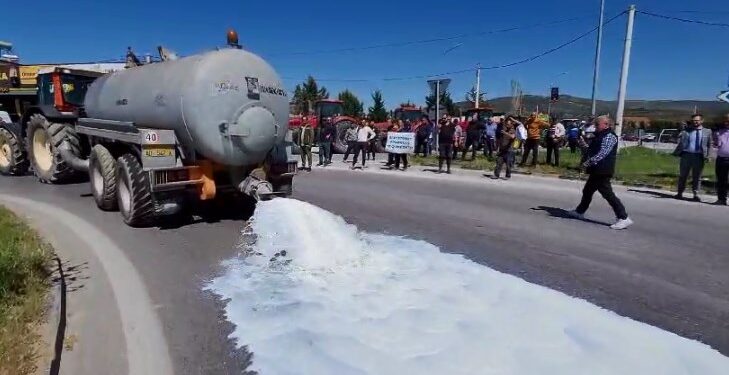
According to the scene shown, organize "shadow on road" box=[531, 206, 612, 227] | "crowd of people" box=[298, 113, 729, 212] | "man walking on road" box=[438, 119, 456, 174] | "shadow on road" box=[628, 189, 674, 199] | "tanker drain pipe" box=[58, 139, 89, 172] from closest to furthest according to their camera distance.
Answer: "crowd of people" box=[298, 113, 729, 212] → "shadow on road" box=[531, 206, 612, 227] → "tanker drain pipe" box=[58, 139, 89, 172] → "shadow on road" box=[628, 189, 674, 199] → "man walking on road" box=[438, 119, 456, 174]

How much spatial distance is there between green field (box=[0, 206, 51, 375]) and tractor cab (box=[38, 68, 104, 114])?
5.08m

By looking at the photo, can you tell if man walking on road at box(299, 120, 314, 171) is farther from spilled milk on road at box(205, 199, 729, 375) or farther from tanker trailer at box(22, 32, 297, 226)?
spilled milk on road at box(205, 199, 729, 375)

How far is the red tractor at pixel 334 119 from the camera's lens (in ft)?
71.0

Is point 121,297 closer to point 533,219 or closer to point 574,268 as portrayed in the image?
point 574,268

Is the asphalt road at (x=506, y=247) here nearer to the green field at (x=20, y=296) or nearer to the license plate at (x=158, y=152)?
the green field at (x=20, y=296)

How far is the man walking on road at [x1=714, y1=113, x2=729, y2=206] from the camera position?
904cm

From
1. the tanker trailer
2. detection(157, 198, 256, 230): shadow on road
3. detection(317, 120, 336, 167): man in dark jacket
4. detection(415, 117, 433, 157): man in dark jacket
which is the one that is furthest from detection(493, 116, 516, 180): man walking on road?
detection(157, 198, 256, 230): shadow on road

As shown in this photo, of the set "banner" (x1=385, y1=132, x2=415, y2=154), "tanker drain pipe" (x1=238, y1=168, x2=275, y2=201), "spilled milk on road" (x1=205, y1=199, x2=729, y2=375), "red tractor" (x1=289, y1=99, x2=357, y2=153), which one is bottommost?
"spilled milk on road" (x1=205, y1=199, x2=729, y2=375)

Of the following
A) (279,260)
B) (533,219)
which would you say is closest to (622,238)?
(533,219)

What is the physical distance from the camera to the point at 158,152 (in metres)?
6.42

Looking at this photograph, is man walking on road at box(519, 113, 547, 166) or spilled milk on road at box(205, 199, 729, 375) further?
man walking on road at box(519, 113, 547, 166)

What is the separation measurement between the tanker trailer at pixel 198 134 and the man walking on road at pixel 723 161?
8.00 m

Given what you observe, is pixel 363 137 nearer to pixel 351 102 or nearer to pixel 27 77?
pixel 27 77

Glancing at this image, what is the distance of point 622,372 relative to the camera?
10.3ft
